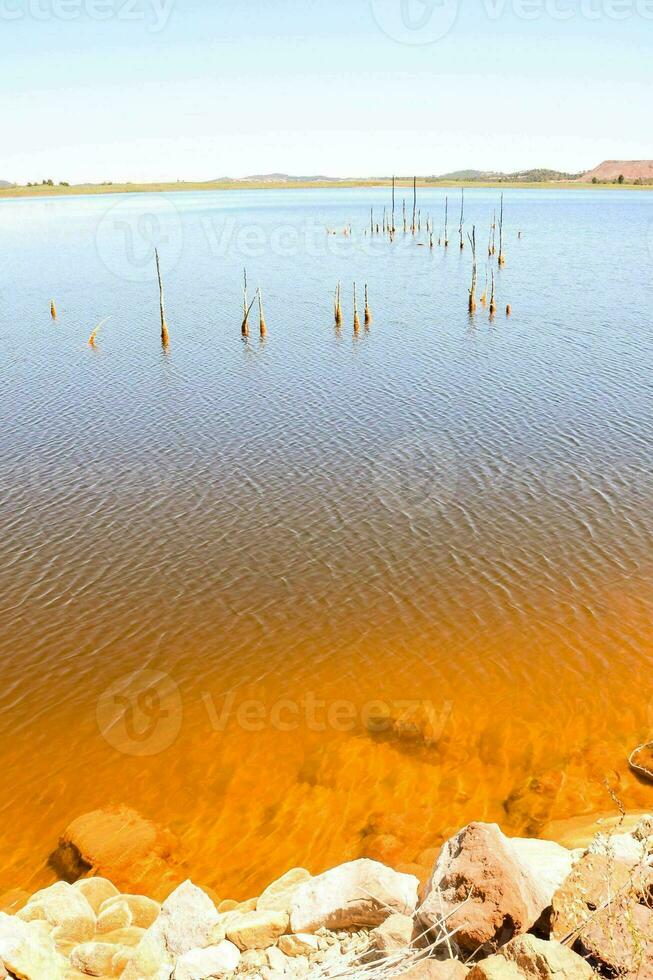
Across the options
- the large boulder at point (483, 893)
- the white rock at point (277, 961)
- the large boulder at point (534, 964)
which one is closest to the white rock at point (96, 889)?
the white rock at point (277, 961)

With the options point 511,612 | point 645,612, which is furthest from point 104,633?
point 645,612

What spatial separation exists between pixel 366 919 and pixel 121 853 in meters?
4.74

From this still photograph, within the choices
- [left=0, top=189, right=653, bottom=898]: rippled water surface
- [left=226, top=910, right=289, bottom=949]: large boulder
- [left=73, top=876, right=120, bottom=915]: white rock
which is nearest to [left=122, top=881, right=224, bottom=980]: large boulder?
[left=226, top=910, right=289, bottom=949]: large boulder

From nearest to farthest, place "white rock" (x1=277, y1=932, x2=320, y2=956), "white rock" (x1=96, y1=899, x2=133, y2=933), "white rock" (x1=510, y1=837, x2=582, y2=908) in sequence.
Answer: "white rock" (x1=510, y1=837, x2=582, y2=908)
"white rock" (x1=277, y1=932, x2=320, y2=956)
"white rock" (x1=96, y1=899, x2=133, y2=933)

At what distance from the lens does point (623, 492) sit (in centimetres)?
2325

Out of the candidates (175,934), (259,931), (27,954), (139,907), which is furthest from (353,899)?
(27,954)

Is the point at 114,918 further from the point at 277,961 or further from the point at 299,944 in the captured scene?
the point at 299,944

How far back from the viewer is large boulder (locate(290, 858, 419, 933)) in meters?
8.66

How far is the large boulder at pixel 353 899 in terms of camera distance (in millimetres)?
8664

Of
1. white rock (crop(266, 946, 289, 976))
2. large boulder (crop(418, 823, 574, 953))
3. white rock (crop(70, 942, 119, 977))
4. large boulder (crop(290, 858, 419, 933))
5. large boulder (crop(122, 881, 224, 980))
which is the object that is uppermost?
large boulder (crop(418, 823, 574, 953))

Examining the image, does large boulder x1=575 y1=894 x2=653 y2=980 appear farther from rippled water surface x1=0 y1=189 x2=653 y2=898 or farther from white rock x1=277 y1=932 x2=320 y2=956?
rippled water surface x1=0 y1=189 x2=653 y2=898

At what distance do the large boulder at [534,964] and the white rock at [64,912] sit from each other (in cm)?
594

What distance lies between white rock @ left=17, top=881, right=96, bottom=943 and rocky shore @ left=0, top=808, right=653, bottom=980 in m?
0.02

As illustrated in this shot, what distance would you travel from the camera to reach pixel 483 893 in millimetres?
7332
